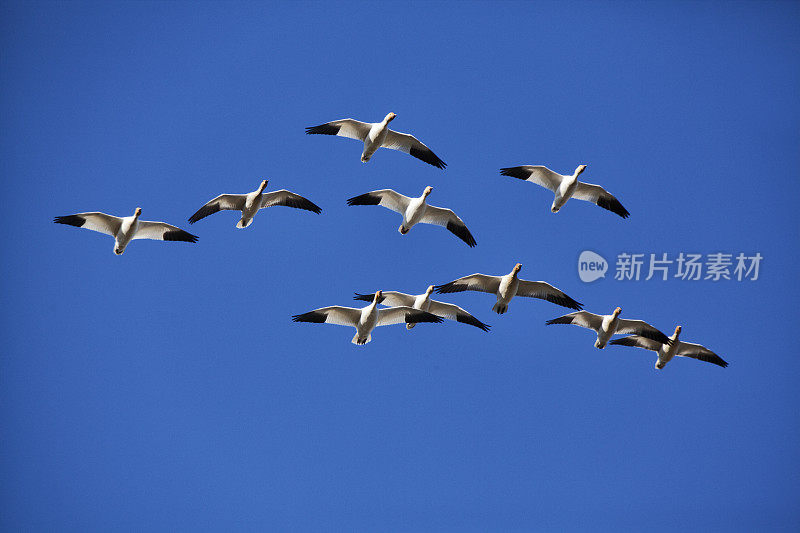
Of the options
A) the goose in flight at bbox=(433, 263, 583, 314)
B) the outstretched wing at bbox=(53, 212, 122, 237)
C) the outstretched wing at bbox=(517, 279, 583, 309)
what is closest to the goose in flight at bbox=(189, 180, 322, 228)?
the outstretched wing at bbox=(53, 212, 122, 237)

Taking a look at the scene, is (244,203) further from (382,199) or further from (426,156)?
(426,156)

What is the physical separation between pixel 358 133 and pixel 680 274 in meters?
6.86

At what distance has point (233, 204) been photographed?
18875 millimetres

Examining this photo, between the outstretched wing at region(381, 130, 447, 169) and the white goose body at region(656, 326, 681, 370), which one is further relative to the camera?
the white goose body at region(656, 326, 681, 370)

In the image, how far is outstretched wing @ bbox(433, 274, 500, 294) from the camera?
61.5ft

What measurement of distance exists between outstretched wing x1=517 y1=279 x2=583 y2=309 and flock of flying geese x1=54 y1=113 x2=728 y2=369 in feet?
0.06

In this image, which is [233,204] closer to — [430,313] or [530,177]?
[430,313]

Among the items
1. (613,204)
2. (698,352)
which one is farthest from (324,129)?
(698,352)

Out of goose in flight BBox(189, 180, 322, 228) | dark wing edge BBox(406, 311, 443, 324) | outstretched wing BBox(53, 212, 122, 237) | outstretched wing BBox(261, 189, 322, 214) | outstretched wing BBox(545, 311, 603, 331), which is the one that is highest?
outstretched wing BBox(261, 189, 322, 214)

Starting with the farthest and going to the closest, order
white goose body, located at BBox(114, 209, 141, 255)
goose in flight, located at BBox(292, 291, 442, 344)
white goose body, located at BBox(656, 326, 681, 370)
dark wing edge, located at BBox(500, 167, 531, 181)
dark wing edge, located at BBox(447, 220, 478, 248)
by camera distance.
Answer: white goose body, located at BBox(656, 326, 681, 370) < dark wing edge, located at BBox(447, 220, 478, 248) < dark wing edge, located at BBox(500, 167, 531, 181) < white goose body, located at BBox(114, 209, 141, 255) < goose in flight, located at BBox(292, 291, 442, 344)

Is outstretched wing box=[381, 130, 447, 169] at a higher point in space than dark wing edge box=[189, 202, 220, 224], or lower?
higher

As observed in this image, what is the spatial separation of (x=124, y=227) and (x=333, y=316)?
4001mm

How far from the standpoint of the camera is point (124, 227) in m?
18.8

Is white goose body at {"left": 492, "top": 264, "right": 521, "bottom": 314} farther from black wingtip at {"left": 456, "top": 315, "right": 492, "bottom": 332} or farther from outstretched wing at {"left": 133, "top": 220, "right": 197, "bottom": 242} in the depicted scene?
outstretched wing at {"left": 133, "top": 220, "right": 197, "bottom": 242}
